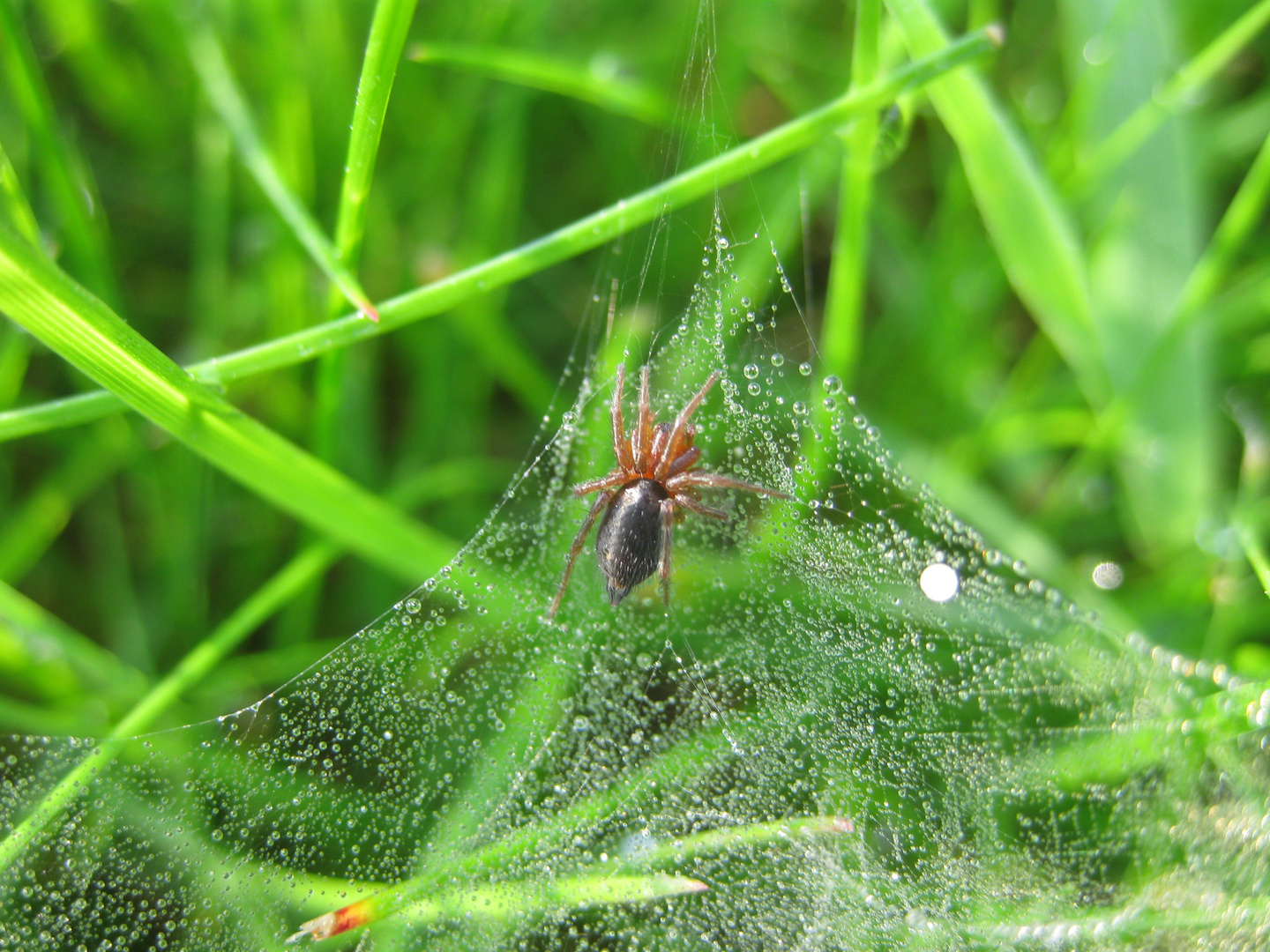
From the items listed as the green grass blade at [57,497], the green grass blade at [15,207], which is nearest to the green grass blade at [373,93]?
the green grass blade at [15,207]

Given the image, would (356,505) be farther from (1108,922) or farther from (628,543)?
(1108,922)

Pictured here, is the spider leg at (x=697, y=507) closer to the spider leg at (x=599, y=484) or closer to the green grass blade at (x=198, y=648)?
the spider leg at (x=599, y=484)

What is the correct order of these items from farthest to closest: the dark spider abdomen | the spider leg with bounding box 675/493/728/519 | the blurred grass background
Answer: the blurred grass background < the spider leg with bounding box 675/493/728/519 < the dark spider abdomen

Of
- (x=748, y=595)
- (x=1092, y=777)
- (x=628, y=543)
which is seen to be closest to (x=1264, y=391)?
(x=1092, y=777)

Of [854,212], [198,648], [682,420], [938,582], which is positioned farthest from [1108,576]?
[198,648]

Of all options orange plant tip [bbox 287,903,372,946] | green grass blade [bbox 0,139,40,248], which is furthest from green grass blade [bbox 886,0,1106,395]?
orange plant tip [bbox 287,903,372,946]

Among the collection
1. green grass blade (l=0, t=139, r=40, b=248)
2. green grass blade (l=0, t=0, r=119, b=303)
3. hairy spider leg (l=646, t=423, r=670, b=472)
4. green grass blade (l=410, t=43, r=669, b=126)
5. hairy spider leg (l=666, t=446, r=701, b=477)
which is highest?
green grass blade (l=410, t=43, r=669, b=126)

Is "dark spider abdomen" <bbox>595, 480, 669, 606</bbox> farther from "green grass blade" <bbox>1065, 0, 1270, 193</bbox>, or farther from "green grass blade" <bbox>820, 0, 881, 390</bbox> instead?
"green grass blade" <bbox>1065, 0, 1270, 193</bbox>
